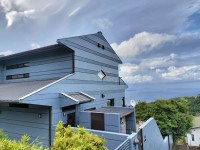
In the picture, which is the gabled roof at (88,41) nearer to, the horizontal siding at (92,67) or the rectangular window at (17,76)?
the horizontal siding at (92,67)

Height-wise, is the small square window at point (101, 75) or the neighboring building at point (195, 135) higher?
the small square window at point (101, 75)

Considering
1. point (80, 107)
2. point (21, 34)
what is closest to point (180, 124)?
point (80, 107)

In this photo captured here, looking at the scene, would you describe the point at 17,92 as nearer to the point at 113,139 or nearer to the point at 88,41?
the point at 113,139

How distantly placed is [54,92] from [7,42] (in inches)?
451

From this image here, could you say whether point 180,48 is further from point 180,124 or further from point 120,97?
point 120,97

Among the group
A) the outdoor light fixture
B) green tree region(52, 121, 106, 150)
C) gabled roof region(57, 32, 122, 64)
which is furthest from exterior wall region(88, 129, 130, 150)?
the outdoor light fixture

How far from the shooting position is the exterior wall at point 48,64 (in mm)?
8719

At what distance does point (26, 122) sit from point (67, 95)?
8.07ft

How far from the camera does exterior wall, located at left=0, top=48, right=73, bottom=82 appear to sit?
28.6ft

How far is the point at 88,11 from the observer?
39.7 feet

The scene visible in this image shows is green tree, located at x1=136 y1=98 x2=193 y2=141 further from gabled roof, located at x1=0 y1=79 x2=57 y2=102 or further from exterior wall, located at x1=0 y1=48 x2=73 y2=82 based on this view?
gabled roof, located at x1=0 y1=79 x2=57 y2=102

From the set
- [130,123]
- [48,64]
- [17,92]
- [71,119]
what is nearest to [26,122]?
[17,92]

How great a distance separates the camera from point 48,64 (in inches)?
367

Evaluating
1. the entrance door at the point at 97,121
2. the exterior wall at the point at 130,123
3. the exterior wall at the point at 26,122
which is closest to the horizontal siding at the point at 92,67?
the entrance door at the point at 97,121
